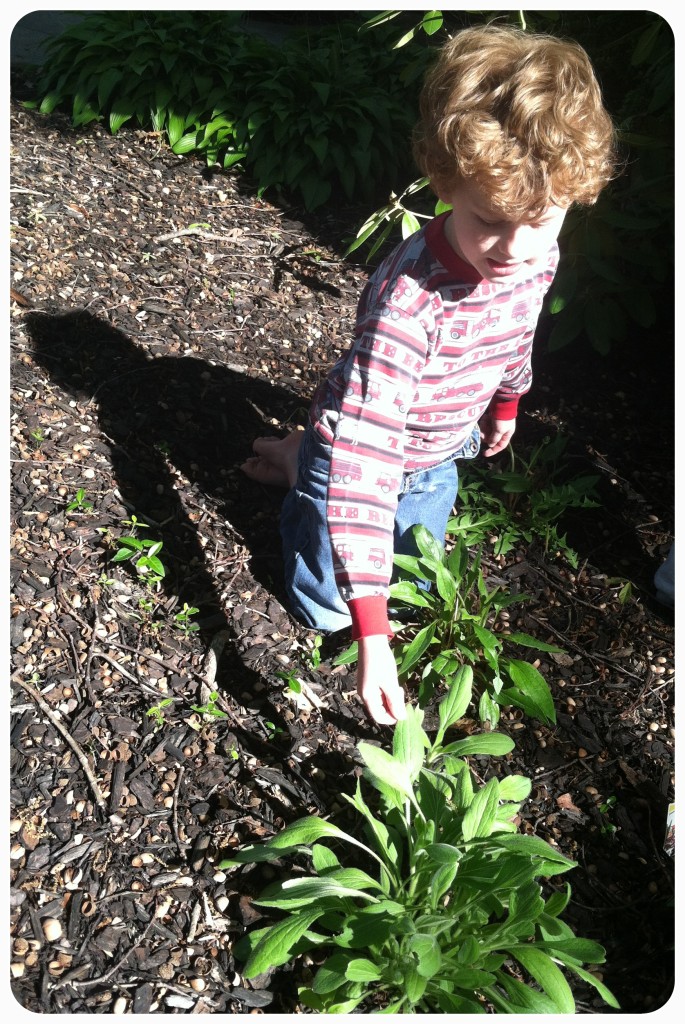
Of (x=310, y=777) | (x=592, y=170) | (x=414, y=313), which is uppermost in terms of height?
(x=592, y=170)

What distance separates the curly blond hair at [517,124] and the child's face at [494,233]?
34 millimetres

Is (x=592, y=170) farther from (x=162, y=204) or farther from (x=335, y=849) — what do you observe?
(x=162, y=204)

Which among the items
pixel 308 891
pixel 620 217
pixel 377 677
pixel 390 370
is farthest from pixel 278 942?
pixel 620 217

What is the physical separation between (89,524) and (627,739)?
1692 mm

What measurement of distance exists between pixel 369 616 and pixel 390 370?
0.56m

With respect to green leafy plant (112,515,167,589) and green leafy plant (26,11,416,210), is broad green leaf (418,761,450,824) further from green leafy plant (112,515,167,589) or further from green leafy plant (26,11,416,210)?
green leafy plant (26,11,416,210)

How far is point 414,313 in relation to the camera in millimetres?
2014

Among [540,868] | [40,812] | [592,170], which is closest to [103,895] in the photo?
[40,812]

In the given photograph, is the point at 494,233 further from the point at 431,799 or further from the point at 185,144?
the point at 185,144

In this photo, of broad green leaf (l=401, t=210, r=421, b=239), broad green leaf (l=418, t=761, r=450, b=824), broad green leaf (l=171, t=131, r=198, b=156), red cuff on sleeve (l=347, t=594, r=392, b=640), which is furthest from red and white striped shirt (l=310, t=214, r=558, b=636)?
broad green leaf (l=171, t=131, r=198, b=156)

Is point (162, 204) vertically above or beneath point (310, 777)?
above

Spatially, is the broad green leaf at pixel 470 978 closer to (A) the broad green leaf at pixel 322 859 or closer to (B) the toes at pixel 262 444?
(A) the broad green leaf at pixel 322 859

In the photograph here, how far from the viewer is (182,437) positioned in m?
3.01

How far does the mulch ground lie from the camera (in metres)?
1.97
